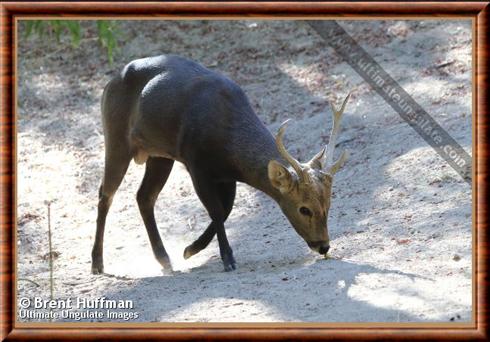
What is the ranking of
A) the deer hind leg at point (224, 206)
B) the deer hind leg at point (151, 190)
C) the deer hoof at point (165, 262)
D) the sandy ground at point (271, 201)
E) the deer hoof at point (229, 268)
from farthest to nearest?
1. the deer hind leg at point (151, 190)
2. the deer hoof at point (165, 262)
3. the deer hind leg at point (224, 206)
4. the deer hoof at point (229, 268)
5. the sandy ground at point (271, 201)

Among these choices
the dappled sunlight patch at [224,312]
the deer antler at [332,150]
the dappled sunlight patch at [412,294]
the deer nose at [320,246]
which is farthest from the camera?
the deer antler at [332,150]

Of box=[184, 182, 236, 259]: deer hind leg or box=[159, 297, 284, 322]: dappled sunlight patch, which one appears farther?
box=[184, 182, 236, 259]: deer hind leg

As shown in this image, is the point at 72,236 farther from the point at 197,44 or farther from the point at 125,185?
the point at 197,44

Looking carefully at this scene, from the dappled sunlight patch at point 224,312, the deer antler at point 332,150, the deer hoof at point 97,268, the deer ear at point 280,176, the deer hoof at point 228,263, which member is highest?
the deer antler at point 332,150

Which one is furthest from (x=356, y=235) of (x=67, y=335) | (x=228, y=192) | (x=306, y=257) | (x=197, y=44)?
(x=197, y=44)

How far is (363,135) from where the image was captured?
11609mm

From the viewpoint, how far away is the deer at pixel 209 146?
790 centimetres

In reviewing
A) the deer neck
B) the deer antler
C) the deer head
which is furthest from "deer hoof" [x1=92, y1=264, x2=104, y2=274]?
Result: the deer antler

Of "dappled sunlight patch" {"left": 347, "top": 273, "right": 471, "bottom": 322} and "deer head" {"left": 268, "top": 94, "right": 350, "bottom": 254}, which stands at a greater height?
"deer head" {"left": 268, "top": 94, "right": 350, "bottom": 254}

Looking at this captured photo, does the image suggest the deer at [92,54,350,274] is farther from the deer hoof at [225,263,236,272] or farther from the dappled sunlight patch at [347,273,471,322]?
the dappled sunlight patch at [347,273,471,322]

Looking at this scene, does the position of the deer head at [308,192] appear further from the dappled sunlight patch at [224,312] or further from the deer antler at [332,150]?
the dappled sunlight patch at [224,312]

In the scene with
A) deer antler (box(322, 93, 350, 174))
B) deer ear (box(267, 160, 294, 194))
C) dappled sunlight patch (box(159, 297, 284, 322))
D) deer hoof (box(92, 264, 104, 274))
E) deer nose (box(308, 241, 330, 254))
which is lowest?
dappled sunlight patch (box(159, 297, 284, 322))

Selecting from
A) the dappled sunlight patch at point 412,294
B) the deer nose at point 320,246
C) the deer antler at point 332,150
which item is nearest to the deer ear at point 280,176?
the deer antler at point 332,150

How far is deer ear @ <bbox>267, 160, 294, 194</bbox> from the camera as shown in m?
7.88
